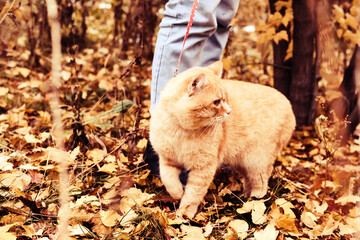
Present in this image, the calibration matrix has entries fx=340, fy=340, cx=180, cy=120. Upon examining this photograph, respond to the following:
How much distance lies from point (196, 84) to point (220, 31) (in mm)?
797

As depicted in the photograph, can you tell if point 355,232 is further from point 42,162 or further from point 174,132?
point 42,162

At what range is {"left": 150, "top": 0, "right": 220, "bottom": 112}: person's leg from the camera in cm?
196

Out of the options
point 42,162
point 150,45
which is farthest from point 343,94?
point 42,162

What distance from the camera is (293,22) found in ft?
10.7

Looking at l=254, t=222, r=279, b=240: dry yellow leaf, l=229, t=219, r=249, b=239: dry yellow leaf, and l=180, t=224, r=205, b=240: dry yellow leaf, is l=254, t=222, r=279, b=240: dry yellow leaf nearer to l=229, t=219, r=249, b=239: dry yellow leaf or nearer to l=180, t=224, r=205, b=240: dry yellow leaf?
l=229, t=219, r=249, b=239: dry yellow leaf

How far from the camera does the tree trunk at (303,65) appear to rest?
3.16m

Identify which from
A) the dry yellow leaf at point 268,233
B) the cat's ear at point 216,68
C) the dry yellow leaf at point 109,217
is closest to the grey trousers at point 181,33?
the cat's ear at point 216,68

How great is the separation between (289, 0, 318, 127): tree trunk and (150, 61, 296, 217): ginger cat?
1.09 metres

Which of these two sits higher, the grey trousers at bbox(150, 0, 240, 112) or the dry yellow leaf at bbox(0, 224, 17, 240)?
the grey trousers at bbox(150, 0, 240, 112)

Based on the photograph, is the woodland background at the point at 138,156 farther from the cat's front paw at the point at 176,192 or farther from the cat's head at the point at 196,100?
the cat's head at the point at 196,100

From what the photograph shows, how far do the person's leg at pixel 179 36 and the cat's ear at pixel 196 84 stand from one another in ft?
1.17

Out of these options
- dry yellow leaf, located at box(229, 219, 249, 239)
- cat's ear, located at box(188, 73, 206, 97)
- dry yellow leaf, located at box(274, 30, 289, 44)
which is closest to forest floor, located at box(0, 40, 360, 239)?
dry yellow leaf, located at box(229, 219, 249, 239)

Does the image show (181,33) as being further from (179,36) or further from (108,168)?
(108,168)

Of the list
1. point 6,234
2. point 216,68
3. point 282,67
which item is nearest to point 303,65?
point 282,67
